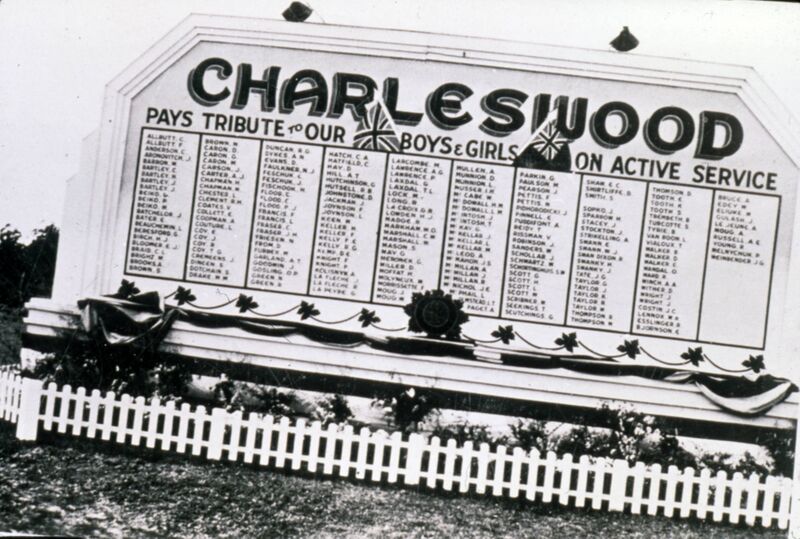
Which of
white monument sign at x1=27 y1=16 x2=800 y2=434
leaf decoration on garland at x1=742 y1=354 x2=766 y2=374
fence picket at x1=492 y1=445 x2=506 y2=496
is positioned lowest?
fence picket at x1=492 y1=445 x2=506 y2=496

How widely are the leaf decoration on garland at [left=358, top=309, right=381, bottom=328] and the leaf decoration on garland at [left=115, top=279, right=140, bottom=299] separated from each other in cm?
186

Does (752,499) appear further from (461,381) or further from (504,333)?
(461,381)

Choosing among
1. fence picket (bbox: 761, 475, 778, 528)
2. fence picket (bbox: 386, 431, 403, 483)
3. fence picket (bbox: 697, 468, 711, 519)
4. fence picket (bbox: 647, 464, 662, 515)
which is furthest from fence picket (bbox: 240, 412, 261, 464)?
fence picket (bbox: 761, 475, 778, 528)

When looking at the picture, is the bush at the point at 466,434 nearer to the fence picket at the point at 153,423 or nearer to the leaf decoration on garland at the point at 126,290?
the fence picket at the point at 153,423

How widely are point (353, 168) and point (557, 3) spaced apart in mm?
2062

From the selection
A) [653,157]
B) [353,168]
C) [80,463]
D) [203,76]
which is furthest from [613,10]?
[80,463]

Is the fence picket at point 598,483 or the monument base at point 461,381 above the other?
the monument base at point 461,381

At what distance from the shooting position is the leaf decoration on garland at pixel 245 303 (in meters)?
4.87

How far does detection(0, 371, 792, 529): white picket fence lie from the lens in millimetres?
4582

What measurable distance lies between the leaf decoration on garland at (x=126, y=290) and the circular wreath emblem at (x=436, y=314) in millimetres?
2245

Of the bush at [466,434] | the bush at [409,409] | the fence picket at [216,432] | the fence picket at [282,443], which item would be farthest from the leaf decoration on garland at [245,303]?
the bush at [466,434]

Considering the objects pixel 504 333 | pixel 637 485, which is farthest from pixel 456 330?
pixel 637 485

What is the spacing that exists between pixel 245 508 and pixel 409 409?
1.47 meters

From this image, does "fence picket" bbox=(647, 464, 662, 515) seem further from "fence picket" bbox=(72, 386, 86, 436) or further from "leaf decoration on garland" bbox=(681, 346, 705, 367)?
"fence picket" bbox=(72, 386, 86, 436)
